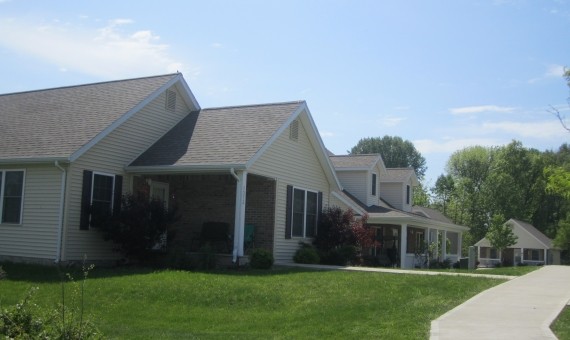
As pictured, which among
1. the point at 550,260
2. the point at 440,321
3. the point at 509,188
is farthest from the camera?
the point at 509,188

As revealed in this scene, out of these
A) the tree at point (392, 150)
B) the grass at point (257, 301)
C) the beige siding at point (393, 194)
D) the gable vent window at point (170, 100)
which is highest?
the tree at point (392, 150)

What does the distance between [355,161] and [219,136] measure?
14.6 m

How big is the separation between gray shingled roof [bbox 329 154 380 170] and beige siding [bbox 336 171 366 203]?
36 cm

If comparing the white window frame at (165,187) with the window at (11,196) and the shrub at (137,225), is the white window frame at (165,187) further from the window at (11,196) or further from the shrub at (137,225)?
the window at (11,196)

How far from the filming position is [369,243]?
23391 mm

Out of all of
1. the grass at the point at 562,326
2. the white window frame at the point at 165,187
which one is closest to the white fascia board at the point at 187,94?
the white window frame at the point at 165,187

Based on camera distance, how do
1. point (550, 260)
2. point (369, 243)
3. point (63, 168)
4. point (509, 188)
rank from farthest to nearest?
1. point (509, 188)
2. point (550, 260)
3. point (369, 243)
4. point (63, 168)

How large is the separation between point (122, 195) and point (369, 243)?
9198 millimetres

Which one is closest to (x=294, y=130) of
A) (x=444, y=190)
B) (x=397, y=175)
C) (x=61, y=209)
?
(x=61, y=209)

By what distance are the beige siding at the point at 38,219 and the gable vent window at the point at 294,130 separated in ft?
25.3

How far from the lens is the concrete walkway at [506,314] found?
8.98m

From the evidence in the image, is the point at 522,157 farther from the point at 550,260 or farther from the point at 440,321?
the point at 440,321

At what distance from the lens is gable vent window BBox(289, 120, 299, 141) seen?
21688 millimetres

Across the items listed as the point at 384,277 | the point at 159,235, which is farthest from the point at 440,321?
the point at 159,235
